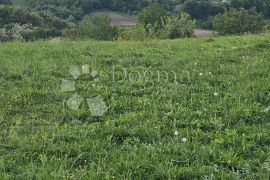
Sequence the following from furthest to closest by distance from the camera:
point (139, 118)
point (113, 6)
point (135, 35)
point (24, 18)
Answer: point (113, 6) → point (24, 18) → point (135, 35) → point (139, 118)

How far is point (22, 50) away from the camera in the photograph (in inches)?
594

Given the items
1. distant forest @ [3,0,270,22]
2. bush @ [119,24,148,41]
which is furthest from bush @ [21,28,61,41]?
distant forest @ [3,0,270,22]

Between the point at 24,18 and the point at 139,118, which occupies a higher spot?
the point at 139,118

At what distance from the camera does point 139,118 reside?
28.3ft

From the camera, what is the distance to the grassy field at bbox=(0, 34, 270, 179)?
6.59 meters

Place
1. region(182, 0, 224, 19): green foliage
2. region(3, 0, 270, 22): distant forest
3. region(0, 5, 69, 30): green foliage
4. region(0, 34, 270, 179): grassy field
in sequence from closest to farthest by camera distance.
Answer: region(0, 34, 270, 179): grassy field
region(0, 5, 69, 30): green foliage
region(182, 0, 224, 19): green foliage
region(3, 0, 270, 22): distant forest

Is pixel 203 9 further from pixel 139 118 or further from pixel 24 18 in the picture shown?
pixel 139 118

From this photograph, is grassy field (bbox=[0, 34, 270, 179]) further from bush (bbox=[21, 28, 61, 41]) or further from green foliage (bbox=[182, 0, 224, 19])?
green foliage (bbox=[182, 0, 224, 19])

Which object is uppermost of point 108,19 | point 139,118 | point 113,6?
point 139,118
